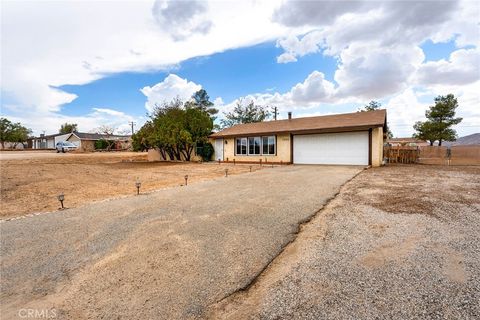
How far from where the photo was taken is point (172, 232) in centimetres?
434

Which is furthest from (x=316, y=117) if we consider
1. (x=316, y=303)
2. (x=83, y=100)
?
(x=83, y=100)

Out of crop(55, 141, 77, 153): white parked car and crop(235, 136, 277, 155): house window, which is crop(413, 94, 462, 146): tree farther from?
crop(55, 141, 77, 153): white parked car

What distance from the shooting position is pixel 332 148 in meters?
16.5

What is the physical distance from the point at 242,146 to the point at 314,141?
5.98 metres

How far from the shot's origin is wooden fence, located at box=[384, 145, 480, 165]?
17.9 m

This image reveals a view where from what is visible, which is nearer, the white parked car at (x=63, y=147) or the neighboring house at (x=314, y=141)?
the neighboring house at (x=314, y=141)

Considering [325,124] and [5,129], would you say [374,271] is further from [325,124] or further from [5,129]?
[5,129]

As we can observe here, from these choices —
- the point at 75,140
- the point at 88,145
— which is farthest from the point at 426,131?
the point at 75,140

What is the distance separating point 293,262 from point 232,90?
1349 inches

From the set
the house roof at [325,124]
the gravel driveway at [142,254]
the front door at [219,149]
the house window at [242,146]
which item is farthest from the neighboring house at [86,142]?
the gravel driveway at [142,254]

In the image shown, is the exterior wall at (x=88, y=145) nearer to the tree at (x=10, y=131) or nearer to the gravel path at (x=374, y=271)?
the tree at (x=10, y=131)

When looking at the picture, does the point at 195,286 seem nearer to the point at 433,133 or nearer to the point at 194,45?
the point at 194,45

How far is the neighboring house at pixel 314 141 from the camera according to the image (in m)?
15.2

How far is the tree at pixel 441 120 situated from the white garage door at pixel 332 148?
24.5m
